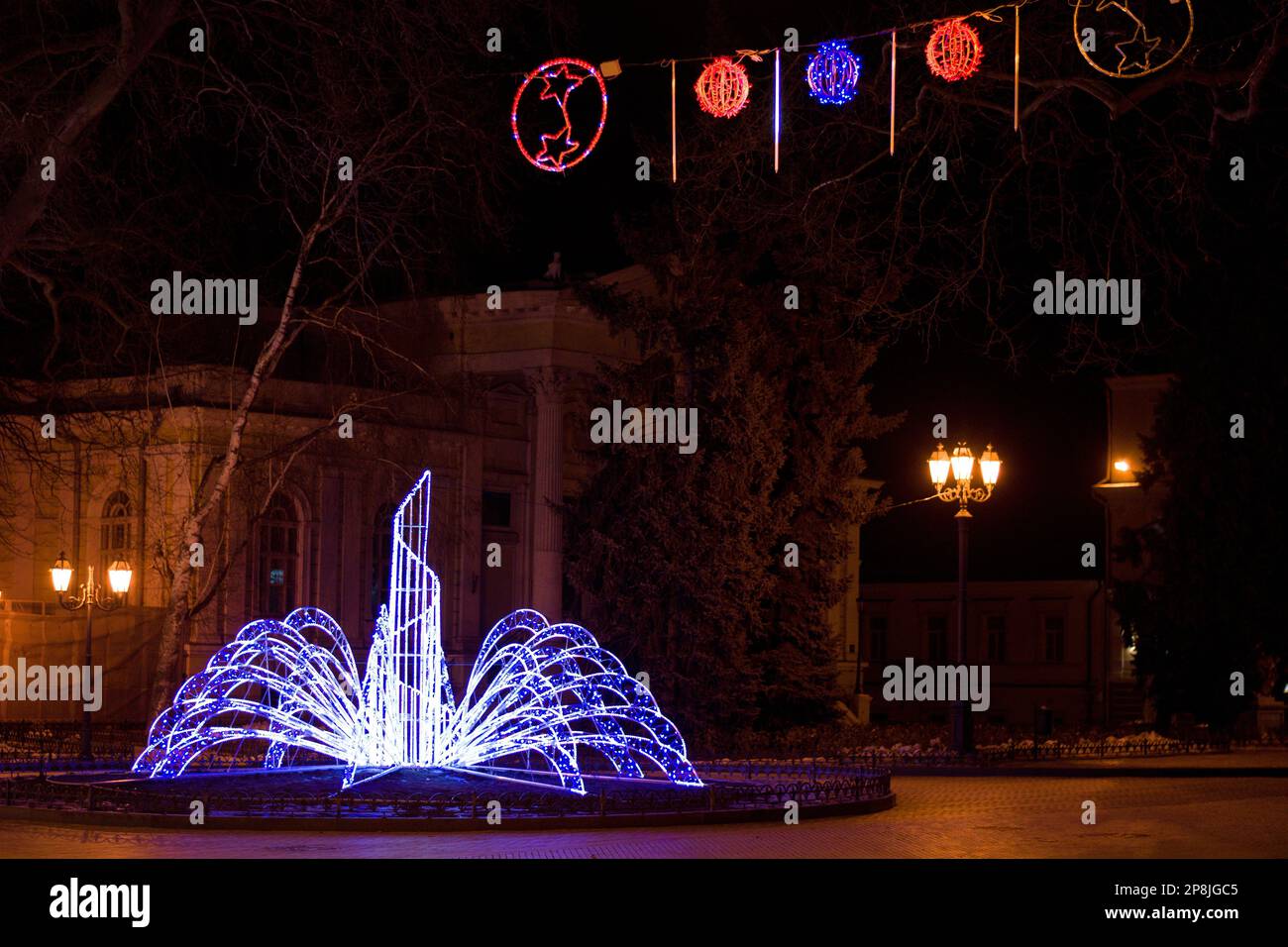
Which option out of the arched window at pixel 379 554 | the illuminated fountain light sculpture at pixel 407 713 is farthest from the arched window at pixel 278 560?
the illuminated fountain light sculpture at pixel 407 713

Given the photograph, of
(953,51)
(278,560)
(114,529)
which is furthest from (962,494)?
(114,529)

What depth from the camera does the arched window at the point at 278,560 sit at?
47594 millimetres

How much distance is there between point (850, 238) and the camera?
21516mm

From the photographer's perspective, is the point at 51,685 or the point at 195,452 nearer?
the point at 51,685

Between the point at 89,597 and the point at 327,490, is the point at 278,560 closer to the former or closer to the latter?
the point at 327,490

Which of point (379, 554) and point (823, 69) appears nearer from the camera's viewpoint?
point (823, 69)

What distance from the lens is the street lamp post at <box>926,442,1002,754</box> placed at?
31281 millimetres

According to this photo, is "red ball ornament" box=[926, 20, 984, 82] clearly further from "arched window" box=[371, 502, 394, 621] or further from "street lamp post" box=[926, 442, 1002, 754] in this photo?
"arched window" box=[371, 502, 394, 621]

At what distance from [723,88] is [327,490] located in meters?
31.5

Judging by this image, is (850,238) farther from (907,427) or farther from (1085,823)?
(907,427)

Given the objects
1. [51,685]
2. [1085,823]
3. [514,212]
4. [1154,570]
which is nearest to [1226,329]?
[1154,570]

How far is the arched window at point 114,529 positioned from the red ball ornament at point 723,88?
30.2m

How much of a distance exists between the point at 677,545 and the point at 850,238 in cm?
1664

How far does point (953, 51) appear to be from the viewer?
18.8 meters
